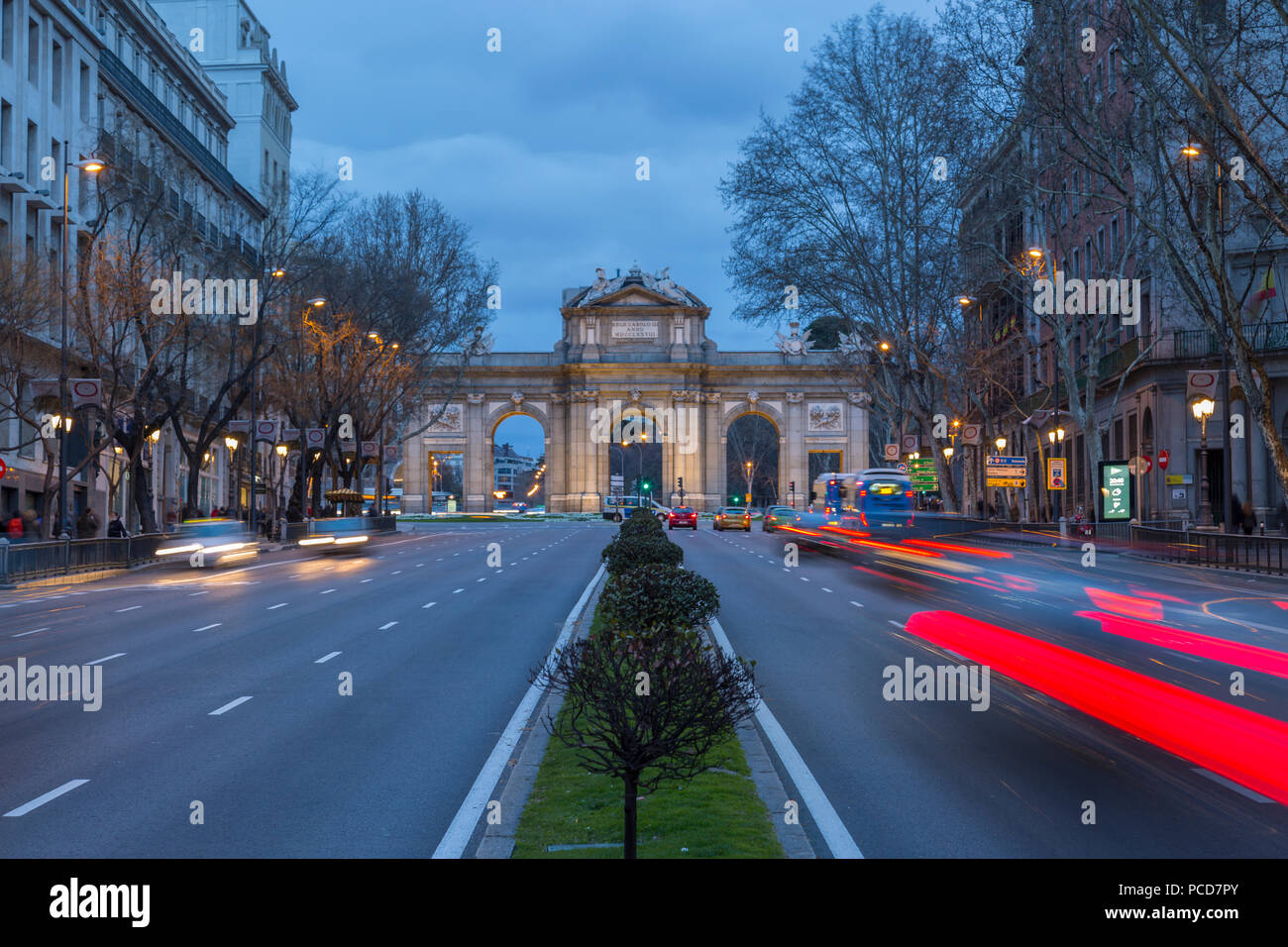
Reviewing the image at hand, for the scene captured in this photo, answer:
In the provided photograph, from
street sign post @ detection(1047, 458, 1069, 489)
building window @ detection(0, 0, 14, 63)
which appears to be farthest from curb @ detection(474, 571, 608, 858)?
building window @ detection(0, 0, 14, 63)

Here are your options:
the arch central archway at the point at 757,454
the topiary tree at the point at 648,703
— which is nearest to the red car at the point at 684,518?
the arch central archway at the point at 757,454

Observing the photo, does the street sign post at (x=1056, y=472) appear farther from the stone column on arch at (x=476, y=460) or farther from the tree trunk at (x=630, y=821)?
the stone column on arch at (x=476, y=460)

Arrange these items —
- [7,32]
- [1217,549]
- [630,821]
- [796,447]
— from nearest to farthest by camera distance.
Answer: [630,821], [1217,549], [7,32], [796,447]

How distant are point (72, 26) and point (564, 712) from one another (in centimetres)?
4437

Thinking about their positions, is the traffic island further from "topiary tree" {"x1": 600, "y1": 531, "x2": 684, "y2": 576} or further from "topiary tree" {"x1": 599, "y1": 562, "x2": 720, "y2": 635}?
"topiary tree" {"x1": 600, "y1": 531, "x2": 684, "y2": 576}

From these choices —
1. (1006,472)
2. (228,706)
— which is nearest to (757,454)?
(1006,472)

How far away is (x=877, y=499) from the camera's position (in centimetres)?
5600

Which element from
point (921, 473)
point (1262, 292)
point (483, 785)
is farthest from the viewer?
point (921, 473)

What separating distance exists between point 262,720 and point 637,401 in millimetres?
112641

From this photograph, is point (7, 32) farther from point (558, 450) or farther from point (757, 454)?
point (757, 454)

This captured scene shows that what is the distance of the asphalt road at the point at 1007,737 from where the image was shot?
7.73m

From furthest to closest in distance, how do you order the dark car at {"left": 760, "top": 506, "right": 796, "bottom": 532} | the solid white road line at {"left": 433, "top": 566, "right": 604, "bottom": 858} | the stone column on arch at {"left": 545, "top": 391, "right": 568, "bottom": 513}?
the stone column on arch at {"left": 545, "top": 391, "right": 568, "bottom": 513}
the dark car at {"left": 760, "top": 506, "right": 796, "bottom": 532}
the solid white road line at {"left": 433, "top": 566, "right": 604, "bottom": 858}

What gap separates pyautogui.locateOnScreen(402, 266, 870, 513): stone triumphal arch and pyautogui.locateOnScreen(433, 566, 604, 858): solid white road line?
109m

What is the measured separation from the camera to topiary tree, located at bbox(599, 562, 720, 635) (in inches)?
487
